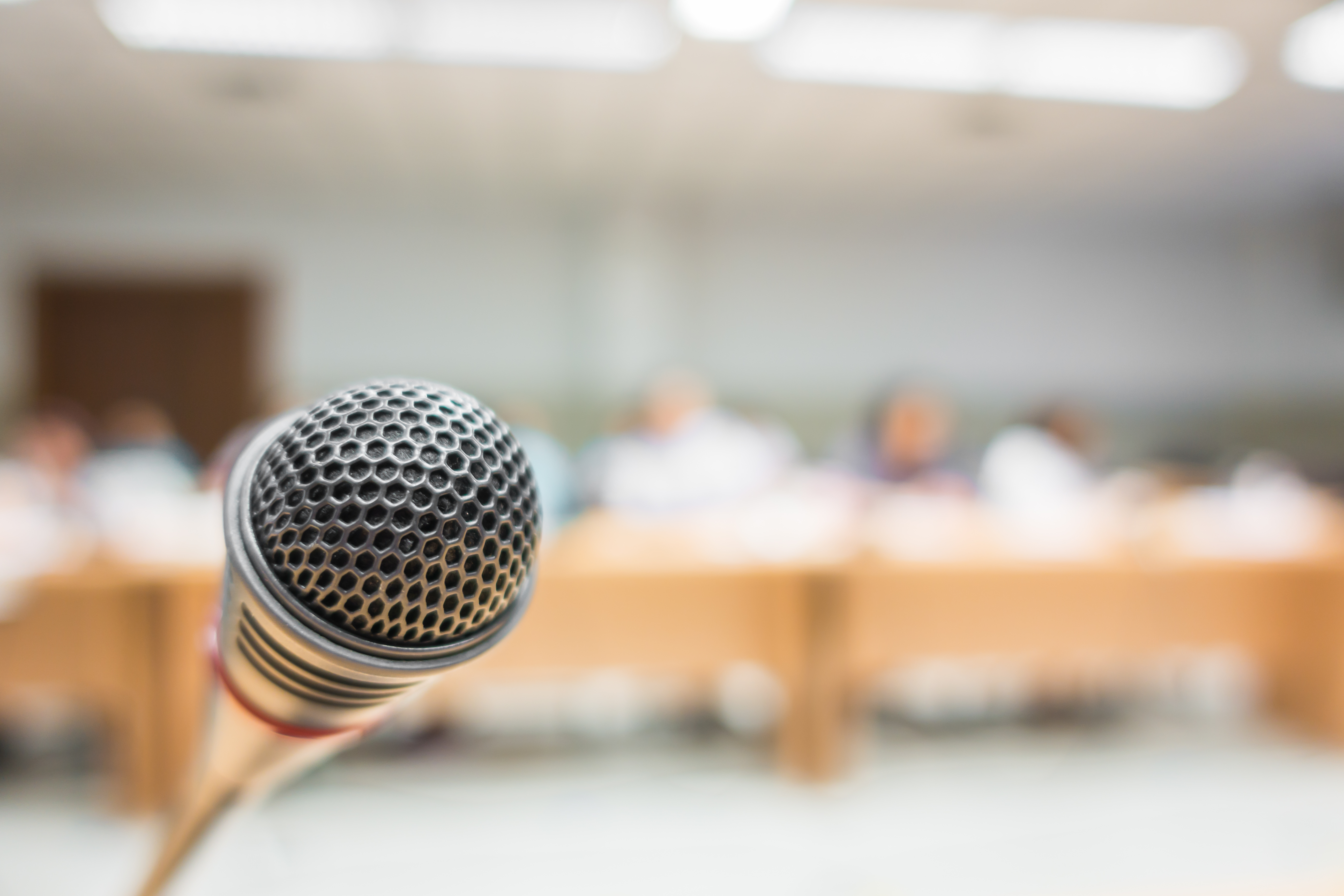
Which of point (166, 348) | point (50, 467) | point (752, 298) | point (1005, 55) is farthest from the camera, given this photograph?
point (752, 298)

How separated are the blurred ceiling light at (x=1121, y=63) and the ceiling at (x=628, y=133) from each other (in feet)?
0.32

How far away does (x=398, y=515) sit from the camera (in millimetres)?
229

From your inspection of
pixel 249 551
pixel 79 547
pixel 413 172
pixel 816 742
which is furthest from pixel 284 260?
pixel 249 551

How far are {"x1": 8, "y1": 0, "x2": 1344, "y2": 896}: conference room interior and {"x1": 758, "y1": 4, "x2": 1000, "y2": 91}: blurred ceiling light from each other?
3 cm

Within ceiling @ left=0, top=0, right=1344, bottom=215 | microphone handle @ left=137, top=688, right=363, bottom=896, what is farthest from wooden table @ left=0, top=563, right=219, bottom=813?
ceiling @ left=0, top=0, right=1344, bottom=215

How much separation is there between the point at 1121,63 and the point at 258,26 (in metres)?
3.68

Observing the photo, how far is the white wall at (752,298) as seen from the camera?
5453 mm

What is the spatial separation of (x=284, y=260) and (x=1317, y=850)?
6152 millimetres

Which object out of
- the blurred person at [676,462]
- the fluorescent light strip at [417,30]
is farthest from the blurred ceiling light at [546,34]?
the blurred person at [676,462]

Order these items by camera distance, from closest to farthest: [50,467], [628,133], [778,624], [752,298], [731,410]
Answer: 1. [778,624]
2. [50,467]
3. [628,133]
4. [731,410]
5. [752,298]

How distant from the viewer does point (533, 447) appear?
2686mm

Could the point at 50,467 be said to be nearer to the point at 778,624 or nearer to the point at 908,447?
the point at 778,624

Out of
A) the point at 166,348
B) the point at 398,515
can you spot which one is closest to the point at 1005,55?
the point at 398,515

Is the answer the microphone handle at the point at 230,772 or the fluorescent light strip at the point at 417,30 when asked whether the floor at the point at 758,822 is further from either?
the fluorescent light strip at the point at 417,30
